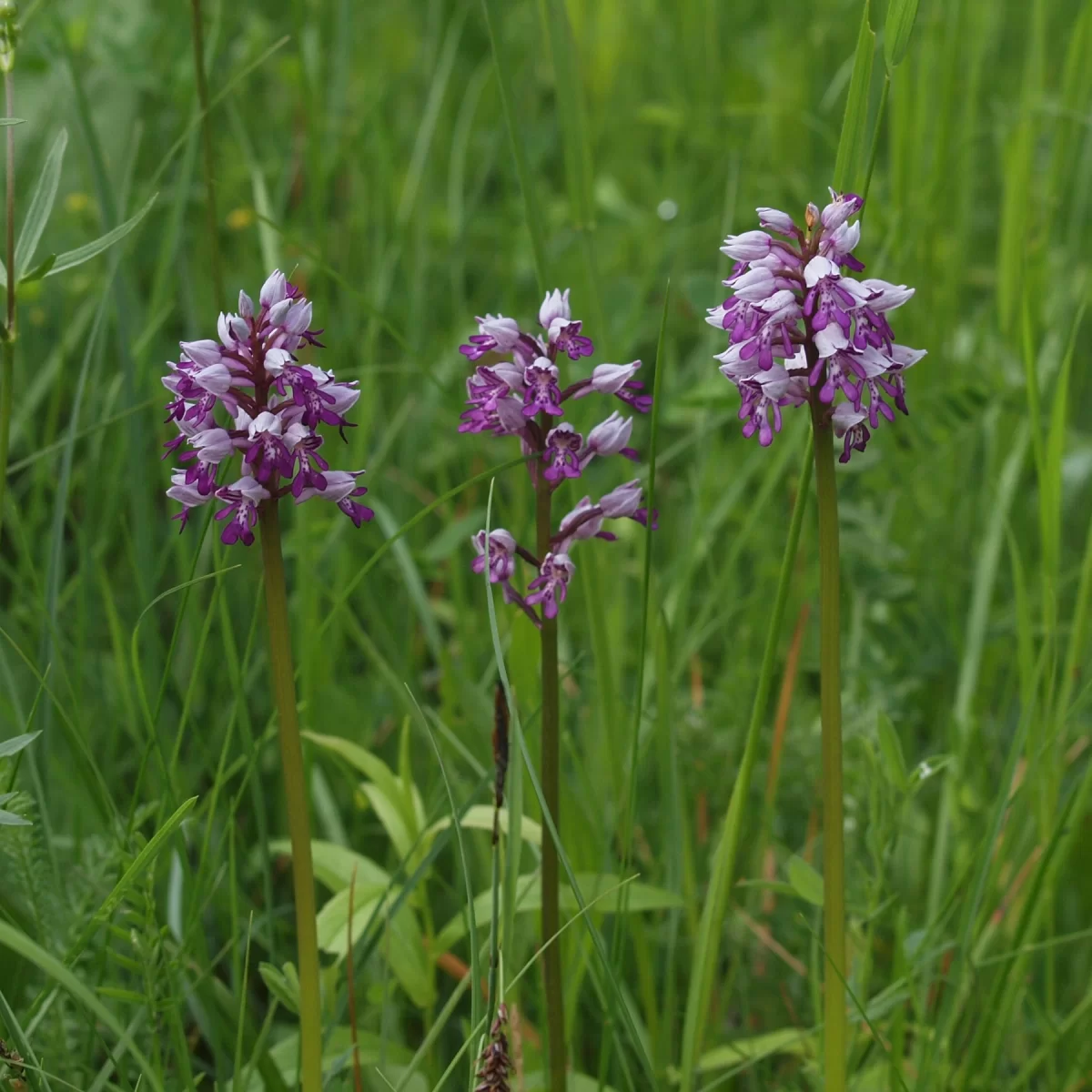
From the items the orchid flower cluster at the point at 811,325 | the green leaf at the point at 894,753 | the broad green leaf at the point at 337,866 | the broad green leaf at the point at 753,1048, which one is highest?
the orchid flower cluster at the point at 811,325

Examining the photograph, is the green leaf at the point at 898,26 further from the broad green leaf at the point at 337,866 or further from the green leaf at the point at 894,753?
the broad green leaf at the point at 337,866

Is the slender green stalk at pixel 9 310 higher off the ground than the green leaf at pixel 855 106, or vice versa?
the green leaf at pixel 855 106

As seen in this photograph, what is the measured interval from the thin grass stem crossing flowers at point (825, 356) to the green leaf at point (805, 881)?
0.32 metres

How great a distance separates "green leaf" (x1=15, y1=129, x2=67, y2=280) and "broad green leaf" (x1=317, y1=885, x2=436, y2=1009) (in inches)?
37.7

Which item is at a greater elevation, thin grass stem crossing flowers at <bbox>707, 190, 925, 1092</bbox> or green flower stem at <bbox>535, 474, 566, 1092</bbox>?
thin grass stem crossing flowers at <bbox>707, 190, 925, 1092</bbox>

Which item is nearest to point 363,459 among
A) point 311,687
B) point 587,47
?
point 311,687

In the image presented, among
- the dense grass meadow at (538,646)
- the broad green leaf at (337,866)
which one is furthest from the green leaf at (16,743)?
the broad green leaf at (337,866)

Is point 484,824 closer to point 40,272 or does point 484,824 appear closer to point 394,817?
point 394,817

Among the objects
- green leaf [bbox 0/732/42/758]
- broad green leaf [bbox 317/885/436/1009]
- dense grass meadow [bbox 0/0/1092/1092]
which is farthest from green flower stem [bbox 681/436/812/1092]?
green leaf [bbox 0/732/42/758]

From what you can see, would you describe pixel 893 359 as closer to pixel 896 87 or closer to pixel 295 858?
pixel 295 858

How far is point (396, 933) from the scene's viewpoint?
193cm

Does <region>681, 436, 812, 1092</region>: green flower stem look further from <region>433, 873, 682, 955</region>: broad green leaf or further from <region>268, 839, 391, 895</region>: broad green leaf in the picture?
<region>268, 839, 391, 895</region>: broad green leaf

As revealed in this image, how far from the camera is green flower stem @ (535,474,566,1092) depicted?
1.56m

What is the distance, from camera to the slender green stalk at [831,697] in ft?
4.54
